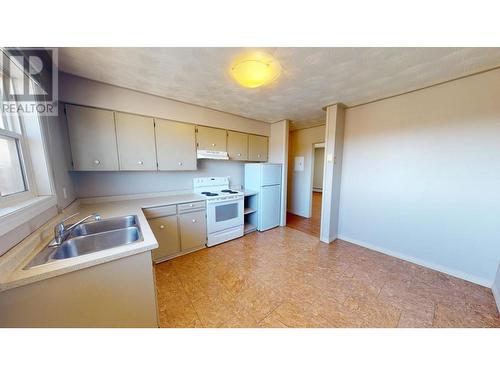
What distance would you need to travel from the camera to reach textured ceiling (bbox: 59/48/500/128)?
1376 millimetres

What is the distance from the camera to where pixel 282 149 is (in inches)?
135

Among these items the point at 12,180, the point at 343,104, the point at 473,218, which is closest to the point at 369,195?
the point at 473,218

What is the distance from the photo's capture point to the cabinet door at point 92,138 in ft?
5.89

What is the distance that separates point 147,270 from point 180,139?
6.27ft

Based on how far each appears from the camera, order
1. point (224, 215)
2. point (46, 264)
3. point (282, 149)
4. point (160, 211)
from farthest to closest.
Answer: point (282, 149) → point (224, 215) → point (160, 211) → point (46, 264)

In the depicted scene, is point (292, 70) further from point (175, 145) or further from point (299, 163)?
point (299, 163)

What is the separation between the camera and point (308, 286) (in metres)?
1.82

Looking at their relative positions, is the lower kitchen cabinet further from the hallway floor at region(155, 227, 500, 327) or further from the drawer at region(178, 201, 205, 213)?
the hallway floor at region(155, 227, 500, 327)

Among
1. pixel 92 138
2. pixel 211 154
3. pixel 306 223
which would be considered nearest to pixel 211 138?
pixel 211 154

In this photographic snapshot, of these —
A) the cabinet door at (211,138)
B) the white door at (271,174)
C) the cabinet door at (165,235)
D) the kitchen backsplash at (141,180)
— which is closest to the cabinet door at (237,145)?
the cabinet door at (211,138)

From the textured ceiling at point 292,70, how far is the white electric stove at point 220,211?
1.39 metres

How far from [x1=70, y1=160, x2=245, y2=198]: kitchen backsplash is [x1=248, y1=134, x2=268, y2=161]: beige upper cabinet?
38 cm

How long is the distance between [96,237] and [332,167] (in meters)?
2.99
